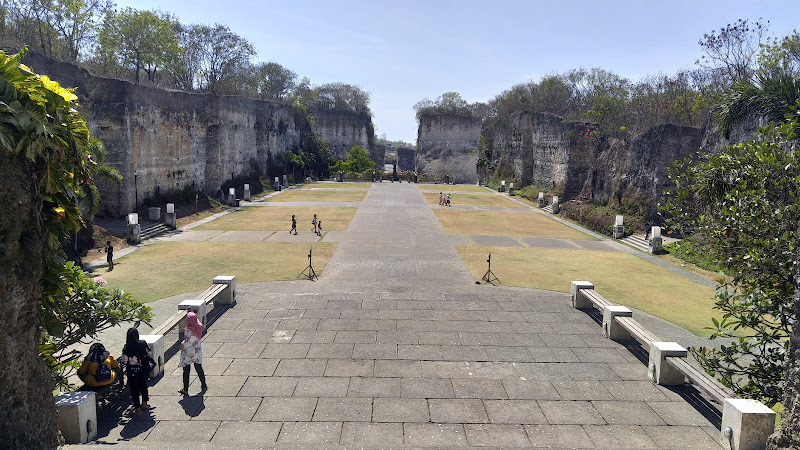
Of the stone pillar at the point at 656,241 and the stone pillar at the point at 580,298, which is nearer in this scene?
the stone pillar at the point at 580,298

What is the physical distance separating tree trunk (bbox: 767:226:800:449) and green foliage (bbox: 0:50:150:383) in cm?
733

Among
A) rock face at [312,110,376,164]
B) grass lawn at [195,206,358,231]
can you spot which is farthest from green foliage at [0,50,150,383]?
rock face at [312,110,376,164]

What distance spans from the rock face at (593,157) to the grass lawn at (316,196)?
48.8 ft

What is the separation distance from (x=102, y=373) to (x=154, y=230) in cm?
1743

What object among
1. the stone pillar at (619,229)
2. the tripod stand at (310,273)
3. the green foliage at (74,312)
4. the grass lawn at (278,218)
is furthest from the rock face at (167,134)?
the stone pillar at (619,229)

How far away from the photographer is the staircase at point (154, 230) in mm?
21344

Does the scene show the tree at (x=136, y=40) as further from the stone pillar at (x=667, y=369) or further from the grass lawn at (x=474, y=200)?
the stone pillar at (x=667, y=369)

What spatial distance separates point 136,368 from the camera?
20.7 feet

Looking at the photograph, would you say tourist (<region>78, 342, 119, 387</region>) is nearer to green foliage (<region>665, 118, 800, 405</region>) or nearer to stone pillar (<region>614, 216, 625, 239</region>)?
green foliage (<region>665, 118, 800, 405</region>)

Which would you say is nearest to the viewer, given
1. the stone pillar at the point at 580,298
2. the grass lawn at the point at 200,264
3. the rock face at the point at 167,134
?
the stone pillar at the point at 580,298

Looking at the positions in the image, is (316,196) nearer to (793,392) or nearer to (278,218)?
(278,218)

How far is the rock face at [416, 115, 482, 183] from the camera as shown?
213ft

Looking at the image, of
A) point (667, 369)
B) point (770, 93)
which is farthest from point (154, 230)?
point (770, 93)

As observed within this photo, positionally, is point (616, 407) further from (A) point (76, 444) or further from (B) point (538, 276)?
(B) point (538, 276)
